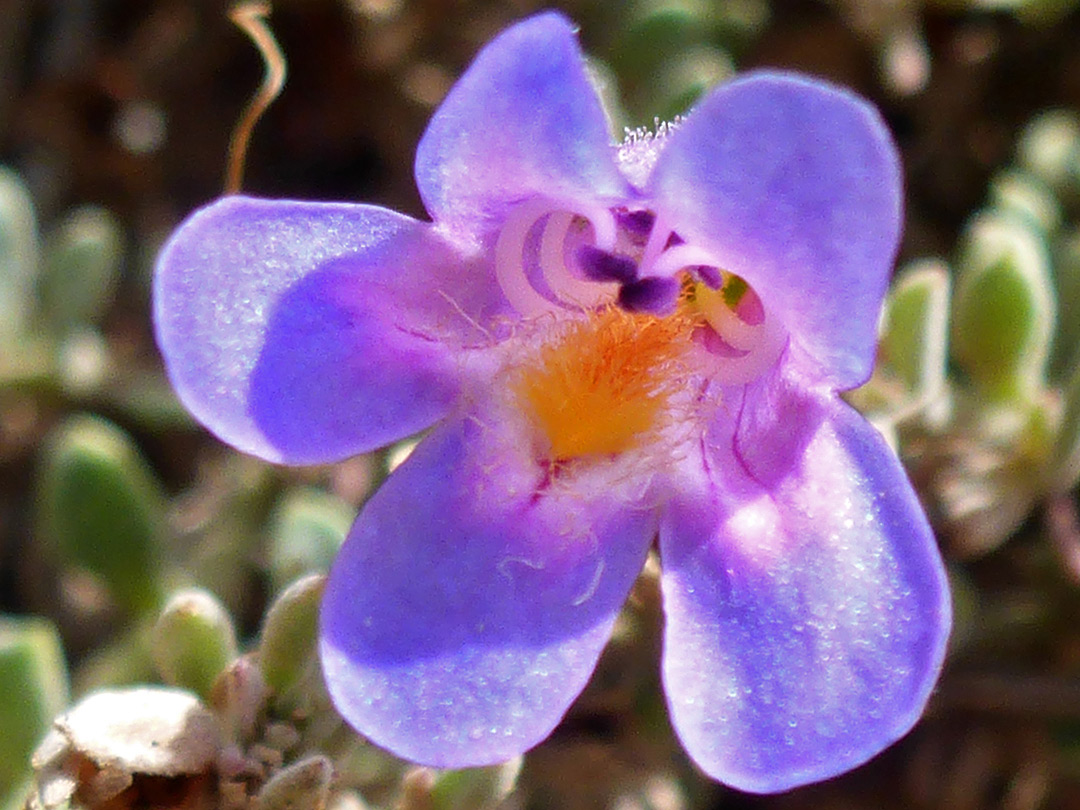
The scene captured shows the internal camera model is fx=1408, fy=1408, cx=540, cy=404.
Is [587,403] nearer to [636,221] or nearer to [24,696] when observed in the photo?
[636,221]

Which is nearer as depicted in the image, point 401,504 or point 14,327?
point 401,504

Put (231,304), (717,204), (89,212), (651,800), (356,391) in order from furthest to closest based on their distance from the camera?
(89,212)
(651,800)
(356,391)
(231,304)
(717,204)

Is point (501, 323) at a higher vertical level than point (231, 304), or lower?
lower

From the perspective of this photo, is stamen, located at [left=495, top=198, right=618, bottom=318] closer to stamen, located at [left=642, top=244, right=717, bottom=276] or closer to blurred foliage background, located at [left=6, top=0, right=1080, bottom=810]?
stamen, located at [left=642, top=244, right=717, bottom=276]

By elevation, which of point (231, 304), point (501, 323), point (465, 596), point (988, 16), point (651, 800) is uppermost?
point (231, 304)

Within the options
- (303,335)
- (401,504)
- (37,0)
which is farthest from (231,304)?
(37,0)

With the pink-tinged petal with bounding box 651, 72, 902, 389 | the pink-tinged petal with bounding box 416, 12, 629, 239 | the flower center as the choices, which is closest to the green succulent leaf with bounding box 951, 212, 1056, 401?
the flower center

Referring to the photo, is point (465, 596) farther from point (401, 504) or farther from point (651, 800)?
point (651, 800)
